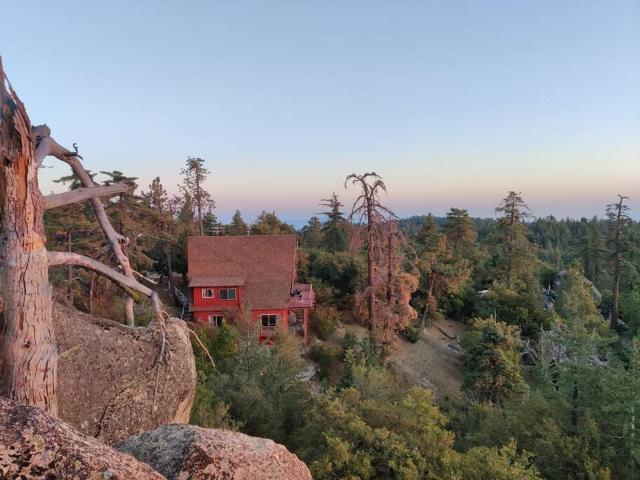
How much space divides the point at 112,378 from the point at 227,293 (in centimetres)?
2210

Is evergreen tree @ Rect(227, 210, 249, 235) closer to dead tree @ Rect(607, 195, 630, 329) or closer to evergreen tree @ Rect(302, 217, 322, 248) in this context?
evergreen tree @ Rect(302, 217, 322, 248)

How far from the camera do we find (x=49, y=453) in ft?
8.72

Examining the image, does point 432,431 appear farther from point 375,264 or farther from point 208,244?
point 208,244

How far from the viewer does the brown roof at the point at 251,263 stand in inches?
1073

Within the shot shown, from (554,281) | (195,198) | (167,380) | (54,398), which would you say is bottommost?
(554,281)

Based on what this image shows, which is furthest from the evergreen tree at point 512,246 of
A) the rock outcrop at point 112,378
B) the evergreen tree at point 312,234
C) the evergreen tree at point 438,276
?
the rock outcrop at point 112,378

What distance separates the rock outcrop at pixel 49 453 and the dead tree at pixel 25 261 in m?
0.96

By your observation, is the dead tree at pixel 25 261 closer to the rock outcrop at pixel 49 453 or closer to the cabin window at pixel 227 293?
the rock outcrop at pixel 49 453

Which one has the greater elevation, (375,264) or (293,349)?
(375,264)

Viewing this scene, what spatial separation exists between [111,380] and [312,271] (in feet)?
103

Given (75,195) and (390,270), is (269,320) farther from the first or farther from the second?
(75,195)

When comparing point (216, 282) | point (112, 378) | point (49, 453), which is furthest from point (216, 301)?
point (49, 453)

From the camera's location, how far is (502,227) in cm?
3678

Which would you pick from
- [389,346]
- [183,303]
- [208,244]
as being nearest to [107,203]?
[208,244]
